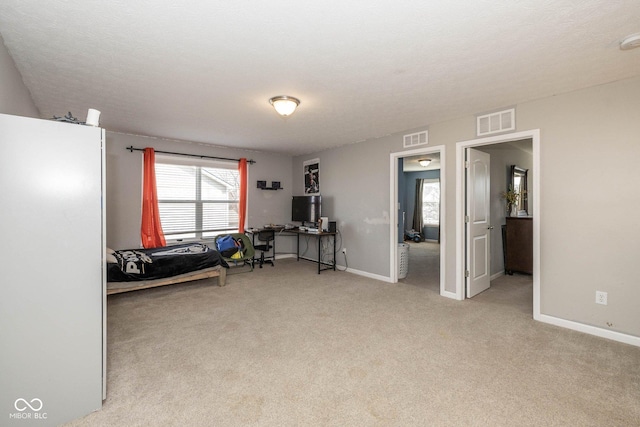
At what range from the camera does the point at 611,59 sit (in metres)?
2.28

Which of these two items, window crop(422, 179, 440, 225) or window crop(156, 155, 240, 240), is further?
window crop(422, 179, 440, 225)

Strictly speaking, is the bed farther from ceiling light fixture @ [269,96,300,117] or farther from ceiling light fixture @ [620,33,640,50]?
ceiling light fixture @ [620,33,640,50]

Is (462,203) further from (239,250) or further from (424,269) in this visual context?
(239,250)

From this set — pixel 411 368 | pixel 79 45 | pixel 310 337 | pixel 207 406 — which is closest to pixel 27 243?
pixel 207 406

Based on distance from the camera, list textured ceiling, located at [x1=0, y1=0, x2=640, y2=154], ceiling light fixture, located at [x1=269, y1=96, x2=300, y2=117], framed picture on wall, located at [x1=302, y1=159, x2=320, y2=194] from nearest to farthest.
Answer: textured ceiling, located at [x1=0, y1=0, x2=640, y2=154] → ceiling light fixture, located at [x1=269, y1=96, x2=300, y2=117] → framed picture on wall, located at [x1=302, y1=159, x2=320, y2=194]

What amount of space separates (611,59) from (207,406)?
3.86m

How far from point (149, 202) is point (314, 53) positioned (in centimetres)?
405

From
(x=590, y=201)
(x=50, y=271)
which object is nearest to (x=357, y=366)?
(x=50, y=271)

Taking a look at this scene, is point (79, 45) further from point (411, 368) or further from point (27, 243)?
point (411, 368)

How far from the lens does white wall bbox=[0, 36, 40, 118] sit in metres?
2.04

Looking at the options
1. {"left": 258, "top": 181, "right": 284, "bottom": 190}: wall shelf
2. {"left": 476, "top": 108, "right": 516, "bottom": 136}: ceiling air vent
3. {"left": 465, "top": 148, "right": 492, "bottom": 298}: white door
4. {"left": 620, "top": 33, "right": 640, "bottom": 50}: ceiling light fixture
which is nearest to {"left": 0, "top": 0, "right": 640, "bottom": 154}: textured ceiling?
{"left": 620, "top": 33, "right": 640, "bottom": 50}: ceiling light fixture

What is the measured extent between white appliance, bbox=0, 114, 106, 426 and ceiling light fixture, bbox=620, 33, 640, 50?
3.50 meters

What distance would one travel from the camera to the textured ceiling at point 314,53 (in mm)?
1730

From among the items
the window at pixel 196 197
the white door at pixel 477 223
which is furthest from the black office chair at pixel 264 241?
the white door at pixel 477 223
